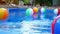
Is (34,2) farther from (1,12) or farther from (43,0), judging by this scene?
(1,12)

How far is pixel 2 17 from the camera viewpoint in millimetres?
5219

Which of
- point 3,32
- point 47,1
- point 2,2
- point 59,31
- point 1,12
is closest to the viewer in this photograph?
point 59,31

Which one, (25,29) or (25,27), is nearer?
(25,29)

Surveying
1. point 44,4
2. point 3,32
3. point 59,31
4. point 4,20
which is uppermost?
point 44,4

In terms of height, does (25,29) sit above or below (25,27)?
below

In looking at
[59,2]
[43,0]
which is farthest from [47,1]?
[59,2]

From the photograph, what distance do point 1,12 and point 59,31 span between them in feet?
10.9

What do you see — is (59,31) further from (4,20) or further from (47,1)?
(47,1)

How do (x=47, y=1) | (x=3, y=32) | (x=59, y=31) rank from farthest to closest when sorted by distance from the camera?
(x=47, y=1) < (x=3, y=32) < (x=59, y=31)

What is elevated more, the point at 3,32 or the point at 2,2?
the point at 2,2

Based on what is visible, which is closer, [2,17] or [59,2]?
[2,17]

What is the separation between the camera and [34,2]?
13602mm

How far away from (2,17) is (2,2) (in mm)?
9260

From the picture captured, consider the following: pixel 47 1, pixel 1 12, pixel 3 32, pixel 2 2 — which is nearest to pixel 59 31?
pixel 3 32
